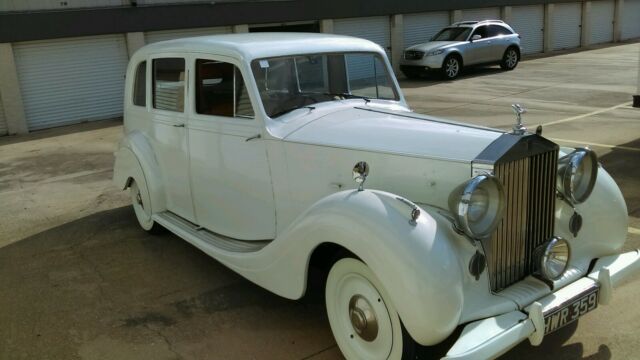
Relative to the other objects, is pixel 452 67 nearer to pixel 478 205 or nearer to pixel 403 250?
pixel 478 205

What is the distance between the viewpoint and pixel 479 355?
7.87 feet

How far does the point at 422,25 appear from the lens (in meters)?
20.1

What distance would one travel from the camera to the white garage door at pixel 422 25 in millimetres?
19625

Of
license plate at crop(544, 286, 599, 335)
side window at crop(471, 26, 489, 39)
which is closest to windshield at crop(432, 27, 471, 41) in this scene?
side window at crop(471, 26, 489, 39)

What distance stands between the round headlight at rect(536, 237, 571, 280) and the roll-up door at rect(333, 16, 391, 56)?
15306 mm

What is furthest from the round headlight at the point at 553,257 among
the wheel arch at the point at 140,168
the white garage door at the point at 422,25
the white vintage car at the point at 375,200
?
the white garage door at the point at 422,25

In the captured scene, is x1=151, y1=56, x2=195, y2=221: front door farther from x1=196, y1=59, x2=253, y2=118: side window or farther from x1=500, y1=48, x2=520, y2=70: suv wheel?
A: x1=500, y1=48, x2=520, y2=70: suv wheel

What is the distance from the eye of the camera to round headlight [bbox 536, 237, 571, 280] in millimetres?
2877

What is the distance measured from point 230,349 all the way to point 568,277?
75.6 inches

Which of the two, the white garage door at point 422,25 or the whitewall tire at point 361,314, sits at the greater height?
the white garage door at point 422,25

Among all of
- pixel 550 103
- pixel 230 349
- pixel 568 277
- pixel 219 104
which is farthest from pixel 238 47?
pixel 550 103

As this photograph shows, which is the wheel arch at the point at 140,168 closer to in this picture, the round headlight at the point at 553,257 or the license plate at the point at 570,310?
the round headlight at the point at 553,257

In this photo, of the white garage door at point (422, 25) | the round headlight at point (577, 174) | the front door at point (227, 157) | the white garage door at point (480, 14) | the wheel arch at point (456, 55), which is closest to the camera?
the round headlight at point (577, 174)

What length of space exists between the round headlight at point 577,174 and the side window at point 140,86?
3.54 m
